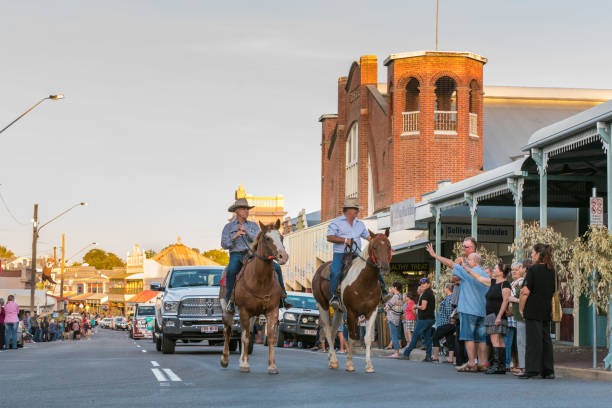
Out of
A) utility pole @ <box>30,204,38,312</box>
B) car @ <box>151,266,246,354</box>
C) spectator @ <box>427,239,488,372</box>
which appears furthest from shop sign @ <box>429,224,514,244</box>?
utility pole @ <box>30,204,38,312</box>

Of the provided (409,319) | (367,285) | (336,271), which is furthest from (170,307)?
(367,285)

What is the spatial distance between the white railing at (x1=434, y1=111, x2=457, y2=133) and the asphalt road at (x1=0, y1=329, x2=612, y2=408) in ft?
104

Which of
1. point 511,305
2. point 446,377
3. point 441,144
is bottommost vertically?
point 446,377

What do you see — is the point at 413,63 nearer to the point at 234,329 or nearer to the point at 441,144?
the point at 441,144

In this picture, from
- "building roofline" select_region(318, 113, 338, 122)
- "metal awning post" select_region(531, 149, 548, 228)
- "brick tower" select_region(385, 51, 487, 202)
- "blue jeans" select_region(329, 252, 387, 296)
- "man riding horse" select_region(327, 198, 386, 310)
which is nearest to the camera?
"man riding horse" select_region(327, 198, 386, 310)

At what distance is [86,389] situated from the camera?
1192 cm

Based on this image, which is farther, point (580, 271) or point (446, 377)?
point (580, 271)

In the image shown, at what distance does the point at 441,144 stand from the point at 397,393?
→ 3624 centimetres

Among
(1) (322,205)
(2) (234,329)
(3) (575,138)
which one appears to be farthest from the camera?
(1) (322,205)

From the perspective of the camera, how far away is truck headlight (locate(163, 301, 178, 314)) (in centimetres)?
2282

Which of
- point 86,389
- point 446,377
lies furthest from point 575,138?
point 86,389

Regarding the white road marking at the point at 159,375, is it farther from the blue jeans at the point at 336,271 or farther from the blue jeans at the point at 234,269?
the blue jeans at the point at 336,271

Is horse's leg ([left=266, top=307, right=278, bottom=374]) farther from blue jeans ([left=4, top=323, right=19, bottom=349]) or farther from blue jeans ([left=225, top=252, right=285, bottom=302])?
blue jeans ([left=4, top=323, right=19, bottom=349])

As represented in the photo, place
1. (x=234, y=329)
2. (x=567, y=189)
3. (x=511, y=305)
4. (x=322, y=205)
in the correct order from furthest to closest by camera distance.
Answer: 1. (x=322, y=205)
2. (x=567, y=189)
3. (x=234, y=329)
4. (x=511, y=305)
